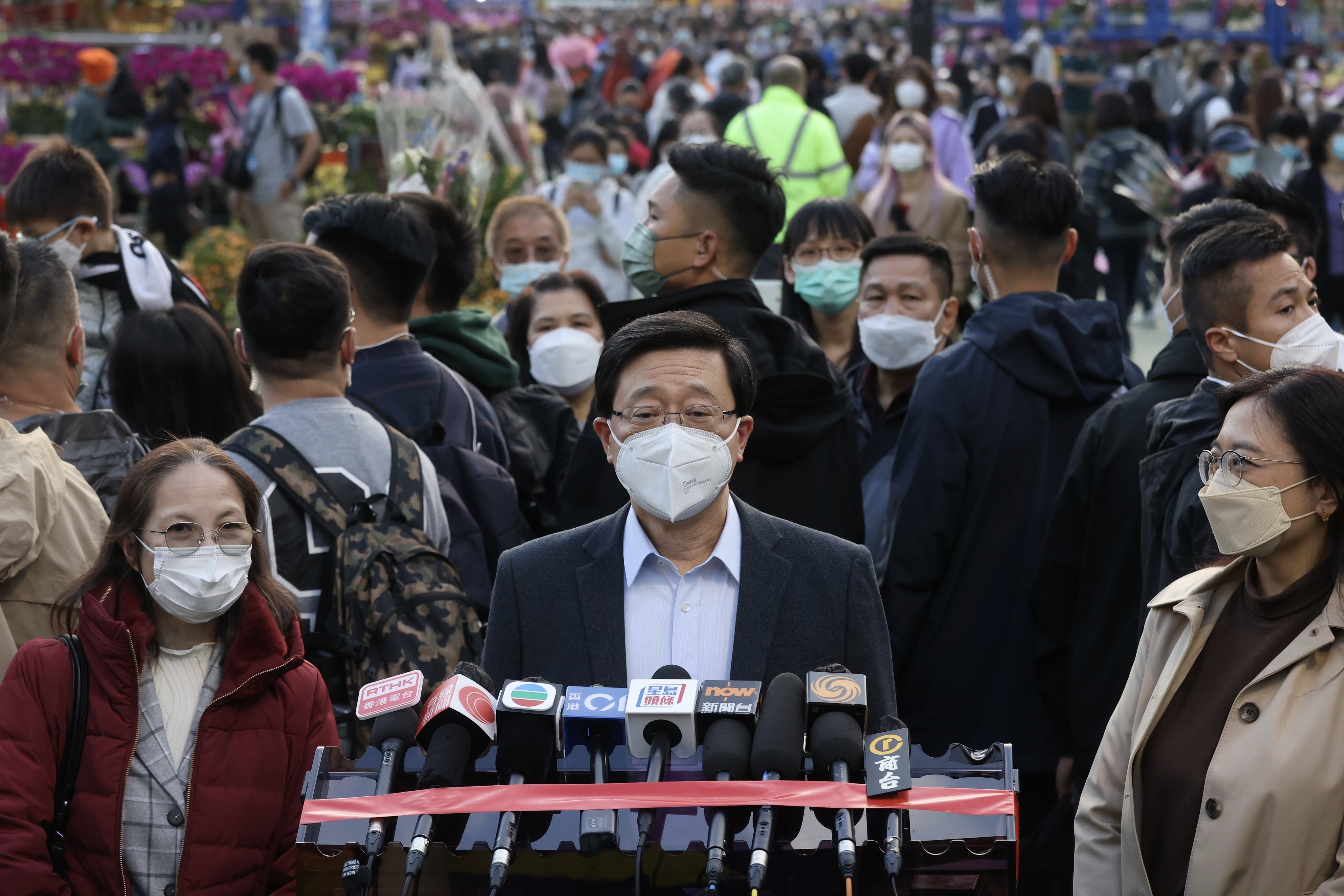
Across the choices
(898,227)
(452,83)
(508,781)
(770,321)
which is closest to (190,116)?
(452,83)

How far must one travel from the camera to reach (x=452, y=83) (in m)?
8.57

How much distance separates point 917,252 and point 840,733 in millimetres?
3157

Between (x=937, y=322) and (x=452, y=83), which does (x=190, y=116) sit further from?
(x=937, y=322)

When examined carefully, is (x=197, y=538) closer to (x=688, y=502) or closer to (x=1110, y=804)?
(x=688, y=502)

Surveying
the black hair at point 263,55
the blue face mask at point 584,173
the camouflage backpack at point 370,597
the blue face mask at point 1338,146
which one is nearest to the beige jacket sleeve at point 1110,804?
the camouflage backpack at point 370,597

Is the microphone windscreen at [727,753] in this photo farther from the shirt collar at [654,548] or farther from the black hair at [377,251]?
the black hair at [377,251]

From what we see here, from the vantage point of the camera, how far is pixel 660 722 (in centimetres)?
223

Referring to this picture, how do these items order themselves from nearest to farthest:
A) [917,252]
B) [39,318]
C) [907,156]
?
[39,318], [917,252], [907,156]

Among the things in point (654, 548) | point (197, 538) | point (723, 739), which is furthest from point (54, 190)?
point (723, 739)

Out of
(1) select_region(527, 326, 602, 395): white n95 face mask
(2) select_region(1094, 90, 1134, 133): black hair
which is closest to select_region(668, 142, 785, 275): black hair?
(1) select_region(527, 326, 602, 395): white n95 face mask

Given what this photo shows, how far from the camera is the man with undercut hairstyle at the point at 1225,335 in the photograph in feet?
11.4

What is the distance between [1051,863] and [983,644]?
0.64 metres

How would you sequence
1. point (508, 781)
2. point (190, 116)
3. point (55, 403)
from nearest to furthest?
point (508, 781), point (55, 403), point (190, 116)

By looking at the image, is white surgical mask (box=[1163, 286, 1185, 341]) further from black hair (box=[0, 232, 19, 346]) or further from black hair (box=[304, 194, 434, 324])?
black hair (box=[0, 232, 19, 346])
